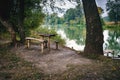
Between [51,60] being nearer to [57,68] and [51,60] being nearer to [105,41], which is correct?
[57,68]

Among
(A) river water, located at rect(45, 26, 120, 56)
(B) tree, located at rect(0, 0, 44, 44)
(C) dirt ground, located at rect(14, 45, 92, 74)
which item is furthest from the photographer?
(A) river water, located at rect(45, 26, 120, 56)

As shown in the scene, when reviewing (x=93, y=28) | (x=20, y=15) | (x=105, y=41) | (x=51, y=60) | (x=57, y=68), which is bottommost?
(x=105, y=41)

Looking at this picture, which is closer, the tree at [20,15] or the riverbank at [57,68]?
the riverbank at [57,68]

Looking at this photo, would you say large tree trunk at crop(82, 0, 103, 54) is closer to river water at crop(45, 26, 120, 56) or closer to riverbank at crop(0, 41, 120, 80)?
riverbank at crop(0, 41, 120, 80)

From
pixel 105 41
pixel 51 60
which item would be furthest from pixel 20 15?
pixel 105 41

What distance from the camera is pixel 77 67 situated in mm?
9289

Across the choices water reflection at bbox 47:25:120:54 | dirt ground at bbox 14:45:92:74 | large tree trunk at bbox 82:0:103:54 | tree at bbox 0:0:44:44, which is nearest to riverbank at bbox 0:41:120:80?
dirt ground at bbox 14:45:92:74

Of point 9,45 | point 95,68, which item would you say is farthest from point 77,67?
point 9,45

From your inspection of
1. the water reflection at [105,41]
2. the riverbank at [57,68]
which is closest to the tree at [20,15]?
the riverbank at [57,68]

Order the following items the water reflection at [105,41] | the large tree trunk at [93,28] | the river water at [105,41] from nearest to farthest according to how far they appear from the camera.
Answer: the large tree trunk at [93,28] < the river water at [105,41] < the water reflection at [105,41]

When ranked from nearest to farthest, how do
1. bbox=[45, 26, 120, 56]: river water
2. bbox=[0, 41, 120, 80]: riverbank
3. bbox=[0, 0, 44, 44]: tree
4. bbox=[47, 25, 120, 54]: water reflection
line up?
1. bbox=[0, 41, 120, 80]: riverbank
2. bbox=[0, 0, 44, 44]: tree
3. bbox=[45, 26, 120, 56]: river water
4. bbox=[47, 25, 120, 54]: water reflection

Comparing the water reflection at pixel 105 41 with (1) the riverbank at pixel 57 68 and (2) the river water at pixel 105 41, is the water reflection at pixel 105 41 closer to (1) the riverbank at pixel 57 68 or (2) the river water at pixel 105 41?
(2) the river water at pixel 105 41

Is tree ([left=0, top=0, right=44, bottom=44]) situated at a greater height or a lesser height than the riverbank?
greater

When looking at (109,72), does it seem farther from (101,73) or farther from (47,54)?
(47,54)
